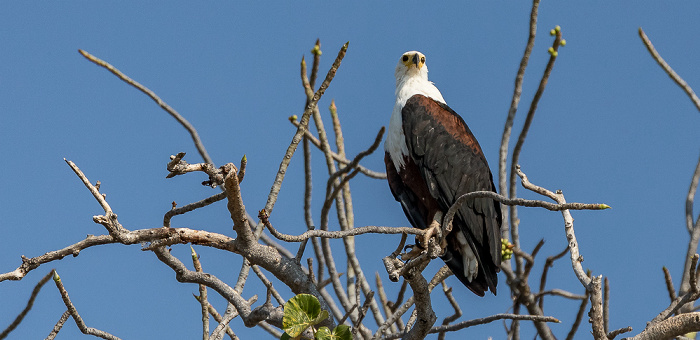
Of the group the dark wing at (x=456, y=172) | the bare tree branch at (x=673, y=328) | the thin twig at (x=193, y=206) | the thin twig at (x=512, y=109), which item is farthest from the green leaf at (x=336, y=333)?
the thin twig at (x=512, y=109)

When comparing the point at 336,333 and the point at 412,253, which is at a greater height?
the point at 412,253

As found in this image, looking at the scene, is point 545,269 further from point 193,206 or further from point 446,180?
point 193,206

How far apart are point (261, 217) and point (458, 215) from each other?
208 centimetres

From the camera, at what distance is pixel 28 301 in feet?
12.6

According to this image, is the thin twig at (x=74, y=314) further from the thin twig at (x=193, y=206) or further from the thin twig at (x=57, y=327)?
the thin twig at (x=193, y=206)

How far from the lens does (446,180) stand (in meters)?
5.09

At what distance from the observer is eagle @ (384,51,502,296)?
4.88m

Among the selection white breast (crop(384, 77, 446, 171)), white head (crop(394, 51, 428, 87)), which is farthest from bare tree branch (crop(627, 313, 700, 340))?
white head (crop(394, 51, 428, 87))

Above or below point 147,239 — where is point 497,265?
above

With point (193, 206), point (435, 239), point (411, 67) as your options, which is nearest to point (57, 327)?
point (193, 206)

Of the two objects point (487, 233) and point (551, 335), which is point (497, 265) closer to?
point (487, 233)

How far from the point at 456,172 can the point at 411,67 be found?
4.46 ft

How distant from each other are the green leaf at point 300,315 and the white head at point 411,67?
344 cm

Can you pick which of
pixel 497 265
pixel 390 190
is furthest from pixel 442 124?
pixel 497 265
